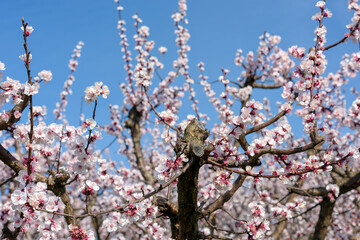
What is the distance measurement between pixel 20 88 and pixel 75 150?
0.82m

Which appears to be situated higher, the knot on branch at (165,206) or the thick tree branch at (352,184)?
the thick tree branch at (352,184)

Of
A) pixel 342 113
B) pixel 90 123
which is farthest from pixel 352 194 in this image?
pixel 90 123

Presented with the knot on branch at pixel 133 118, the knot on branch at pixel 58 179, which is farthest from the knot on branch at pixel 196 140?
the knot on branch at pixel 133 118

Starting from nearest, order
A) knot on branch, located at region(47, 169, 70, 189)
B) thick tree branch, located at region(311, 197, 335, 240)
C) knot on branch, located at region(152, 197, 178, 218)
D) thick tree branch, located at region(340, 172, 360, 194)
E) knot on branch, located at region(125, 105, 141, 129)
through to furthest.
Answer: knot on branch, located at region(47, 169, 70, 189)
knot on branch, located at region(152, 197, 178, 218)
thick tree branch, located at region(340, 172, 360, 194)
thick tree branch, located at region(311, 197, 335, 240)
knot on branch, located at region(125, 105, 141, 129)

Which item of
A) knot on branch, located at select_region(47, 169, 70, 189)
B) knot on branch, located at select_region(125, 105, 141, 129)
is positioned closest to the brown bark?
knot on branch, located at select_region(47, 169, 70, 189)

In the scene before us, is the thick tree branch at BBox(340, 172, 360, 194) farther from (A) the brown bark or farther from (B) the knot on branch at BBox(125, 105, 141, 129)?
(B) the knot on branch at BBox(125, 105, 141, 129)

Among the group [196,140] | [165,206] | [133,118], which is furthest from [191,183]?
[133,118]

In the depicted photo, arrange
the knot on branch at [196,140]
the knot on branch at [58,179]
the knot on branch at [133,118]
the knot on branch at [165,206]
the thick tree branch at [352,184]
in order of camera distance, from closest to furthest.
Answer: the knot on branch at [196,140] < the knot on branch at [58,179] < the knot on branch at [165,206] < the thick tree branch at [352,184] < the knot on branch at [133,118]

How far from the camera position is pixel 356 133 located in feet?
32.8

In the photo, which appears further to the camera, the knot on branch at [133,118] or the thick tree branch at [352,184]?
the knot on branch at [133,118]

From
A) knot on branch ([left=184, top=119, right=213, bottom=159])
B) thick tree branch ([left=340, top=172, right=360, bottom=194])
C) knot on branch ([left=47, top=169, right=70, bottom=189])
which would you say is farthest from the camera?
thick tree branch ([left=340, top=172, right=360, bottom=194])

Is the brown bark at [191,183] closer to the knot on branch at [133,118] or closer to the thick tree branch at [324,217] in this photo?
the thick tree branch at [324,217]

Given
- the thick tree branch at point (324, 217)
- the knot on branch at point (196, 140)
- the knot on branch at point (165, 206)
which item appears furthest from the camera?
the thick tree branch at point (324, 217)

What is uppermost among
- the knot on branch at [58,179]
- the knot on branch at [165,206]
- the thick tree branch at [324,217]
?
the thick tree branch at [324,217]
